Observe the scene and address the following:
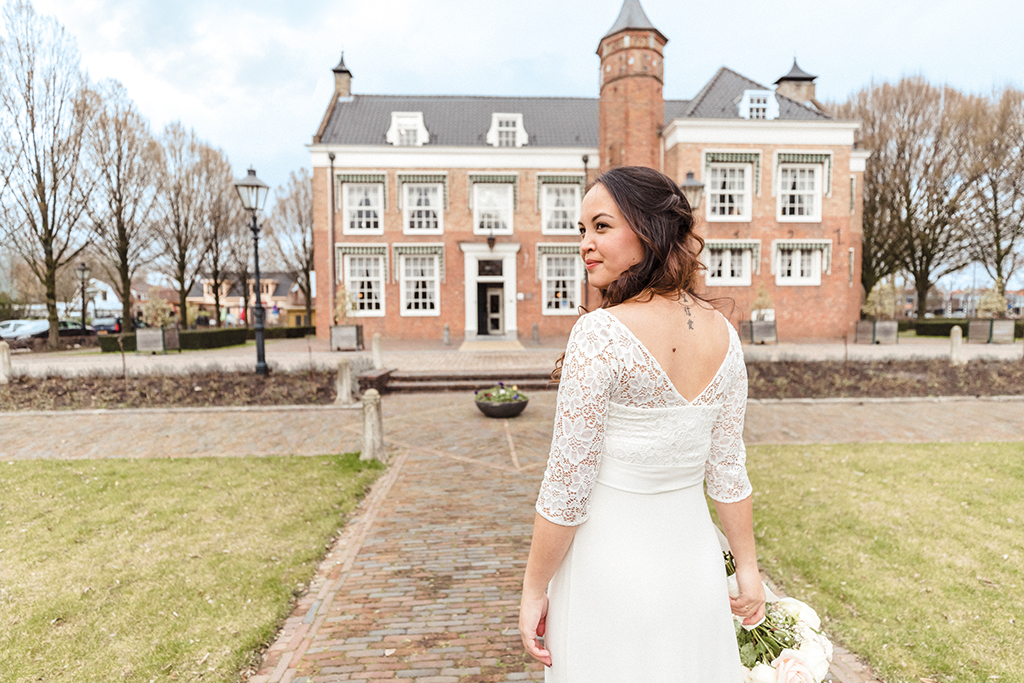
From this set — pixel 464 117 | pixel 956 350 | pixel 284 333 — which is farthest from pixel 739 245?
pixel 284 333

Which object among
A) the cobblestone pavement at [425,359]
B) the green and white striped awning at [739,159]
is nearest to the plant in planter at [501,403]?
the cobblestone pavement at [425,359]

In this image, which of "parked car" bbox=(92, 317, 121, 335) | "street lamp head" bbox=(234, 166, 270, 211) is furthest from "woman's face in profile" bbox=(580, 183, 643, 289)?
"parked car" bbox=(92, 317, 121, 335)

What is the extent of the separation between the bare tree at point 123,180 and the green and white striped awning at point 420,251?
44.0 ft

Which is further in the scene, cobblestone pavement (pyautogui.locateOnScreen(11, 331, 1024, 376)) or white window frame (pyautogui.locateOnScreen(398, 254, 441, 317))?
white window frame (pyautogui.locateOnScreen(398, 254, 441, 317))

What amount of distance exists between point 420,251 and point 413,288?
1.78 m

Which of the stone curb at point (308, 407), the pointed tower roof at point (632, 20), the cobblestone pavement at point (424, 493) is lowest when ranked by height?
the cobblestone pavement at point (424, 493)

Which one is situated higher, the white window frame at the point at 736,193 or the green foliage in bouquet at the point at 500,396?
the white window frame at the point at 736,193

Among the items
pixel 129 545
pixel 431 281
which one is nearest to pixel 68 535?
pixel 129 545

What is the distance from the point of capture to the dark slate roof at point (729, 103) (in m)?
23.2

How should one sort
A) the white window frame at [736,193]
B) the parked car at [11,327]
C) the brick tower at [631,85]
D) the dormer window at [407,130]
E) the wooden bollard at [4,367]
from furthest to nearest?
the parked car at [11,327]
the dormer window at [407,130]
the white window frame at [736,193]
the brick tower at [631,85]
the wooden bollard at [4,367]

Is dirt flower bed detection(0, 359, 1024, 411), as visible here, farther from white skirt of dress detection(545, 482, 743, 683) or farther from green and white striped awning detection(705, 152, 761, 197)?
green and white striped awning detection(705, 152, 761, 197)

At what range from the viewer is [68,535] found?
14.9 feet

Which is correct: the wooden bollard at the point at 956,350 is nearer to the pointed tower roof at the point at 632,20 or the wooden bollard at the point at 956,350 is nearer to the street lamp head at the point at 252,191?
the pointed tower roof at the point at 632,20

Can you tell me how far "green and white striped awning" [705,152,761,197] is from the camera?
22.6m
